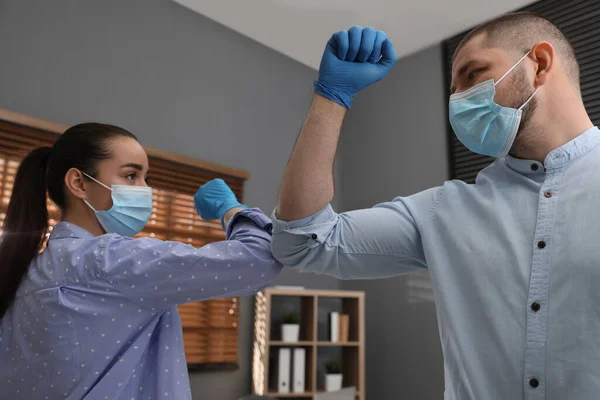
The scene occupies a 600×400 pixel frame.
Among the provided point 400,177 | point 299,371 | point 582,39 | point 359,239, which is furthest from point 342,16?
point 359,239

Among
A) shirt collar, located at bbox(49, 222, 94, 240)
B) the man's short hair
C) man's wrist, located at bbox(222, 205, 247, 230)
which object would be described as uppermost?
the man's short hair

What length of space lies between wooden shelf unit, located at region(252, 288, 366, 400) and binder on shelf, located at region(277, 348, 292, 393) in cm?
5

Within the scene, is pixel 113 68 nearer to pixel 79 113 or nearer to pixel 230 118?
pixel 79 113

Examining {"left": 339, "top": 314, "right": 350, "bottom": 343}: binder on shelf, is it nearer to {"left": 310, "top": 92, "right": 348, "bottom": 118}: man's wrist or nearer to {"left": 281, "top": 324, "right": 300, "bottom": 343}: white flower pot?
{"left": 281, "top": 324, "right": 300, "bottom": 343}: white flower pot

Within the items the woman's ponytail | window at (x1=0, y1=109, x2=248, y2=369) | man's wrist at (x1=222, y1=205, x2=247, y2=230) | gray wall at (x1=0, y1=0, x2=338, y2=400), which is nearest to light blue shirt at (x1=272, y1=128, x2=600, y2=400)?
man's wrist at (x1=222, y1=205, x2=247, y2=230)

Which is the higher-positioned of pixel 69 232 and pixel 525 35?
pixel 525 35

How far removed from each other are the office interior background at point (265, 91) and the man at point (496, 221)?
2.49m

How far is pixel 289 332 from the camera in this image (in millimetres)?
3422

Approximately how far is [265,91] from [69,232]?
3.06 metres

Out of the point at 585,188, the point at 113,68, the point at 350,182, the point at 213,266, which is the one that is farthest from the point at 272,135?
the point at 585,188

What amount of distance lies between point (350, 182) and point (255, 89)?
1239mm

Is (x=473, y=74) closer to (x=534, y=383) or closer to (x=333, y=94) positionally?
(x=333, y=94)

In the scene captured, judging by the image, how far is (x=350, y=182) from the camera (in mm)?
4543

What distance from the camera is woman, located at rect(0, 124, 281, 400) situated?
1063mm
